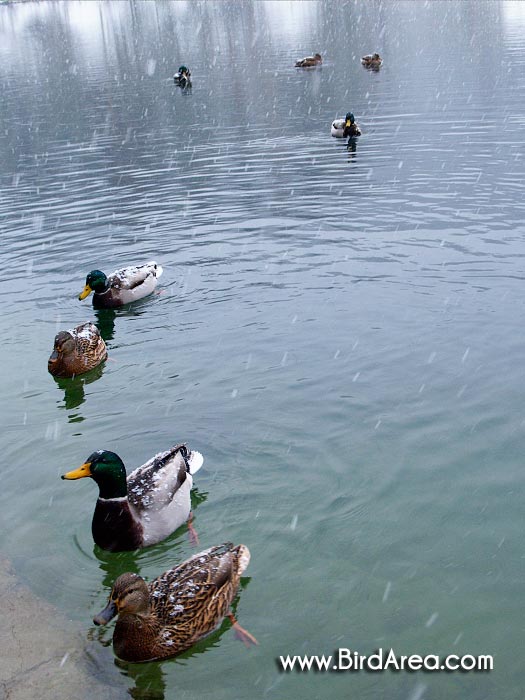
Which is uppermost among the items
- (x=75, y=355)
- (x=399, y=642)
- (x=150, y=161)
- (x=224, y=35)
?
(x=224, y=35)

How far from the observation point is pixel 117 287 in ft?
55.2

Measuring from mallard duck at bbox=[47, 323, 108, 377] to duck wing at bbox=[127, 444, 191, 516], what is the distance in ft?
14.2

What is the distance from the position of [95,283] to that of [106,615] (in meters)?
9.97

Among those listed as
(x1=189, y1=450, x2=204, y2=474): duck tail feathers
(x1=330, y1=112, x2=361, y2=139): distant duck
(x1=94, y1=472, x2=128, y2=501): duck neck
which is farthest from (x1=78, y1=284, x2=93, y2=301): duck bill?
(x1=330, y1=112, x2=361, y2=139): distant duck

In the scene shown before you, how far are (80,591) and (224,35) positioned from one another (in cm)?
8033

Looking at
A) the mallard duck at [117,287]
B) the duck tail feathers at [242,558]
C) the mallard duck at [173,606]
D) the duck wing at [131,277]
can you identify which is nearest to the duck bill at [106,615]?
the mallard duck at [173,606]

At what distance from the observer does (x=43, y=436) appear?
480 inches

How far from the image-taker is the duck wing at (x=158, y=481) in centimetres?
945

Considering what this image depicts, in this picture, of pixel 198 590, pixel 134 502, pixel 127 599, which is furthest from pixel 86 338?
pixel 127 599

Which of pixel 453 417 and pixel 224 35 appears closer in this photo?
pixel 453 417

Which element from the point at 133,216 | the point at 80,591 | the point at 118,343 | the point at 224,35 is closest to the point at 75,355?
the point at 118,343

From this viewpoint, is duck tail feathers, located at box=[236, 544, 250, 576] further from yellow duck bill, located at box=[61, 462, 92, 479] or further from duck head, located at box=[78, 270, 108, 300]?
duck head, located at box=[78, 270, 108, 300]

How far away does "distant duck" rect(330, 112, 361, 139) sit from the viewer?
97.9 feet

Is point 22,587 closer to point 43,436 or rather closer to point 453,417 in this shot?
point 43,436
